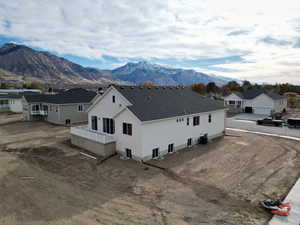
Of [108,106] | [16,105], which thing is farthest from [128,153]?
[16,105]

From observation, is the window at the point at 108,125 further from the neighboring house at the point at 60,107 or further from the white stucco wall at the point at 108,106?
the neighboring house at the point at 60,107

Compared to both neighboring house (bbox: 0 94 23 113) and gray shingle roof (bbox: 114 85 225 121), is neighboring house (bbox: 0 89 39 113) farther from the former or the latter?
gray shingle roof (bbox: 114 85 225 121)

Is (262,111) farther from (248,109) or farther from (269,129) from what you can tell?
(269,129)

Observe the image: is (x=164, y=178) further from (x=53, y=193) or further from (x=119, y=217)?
(x=53, y=193)

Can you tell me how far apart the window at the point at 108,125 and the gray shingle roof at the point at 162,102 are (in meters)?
2.84

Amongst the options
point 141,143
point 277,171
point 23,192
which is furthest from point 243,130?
point 23,192

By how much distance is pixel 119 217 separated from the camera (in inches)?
332

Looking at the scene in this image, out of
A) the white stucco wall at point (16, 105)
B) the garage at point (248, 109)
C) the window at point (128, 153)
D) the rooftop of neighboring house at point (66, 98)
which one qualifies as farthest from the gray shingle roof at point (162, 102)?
the white stucco wall at point (16, 105)

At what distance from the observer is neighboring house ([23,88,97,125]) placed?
30.5 meters

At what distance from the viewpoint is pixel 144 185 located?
11453 mm

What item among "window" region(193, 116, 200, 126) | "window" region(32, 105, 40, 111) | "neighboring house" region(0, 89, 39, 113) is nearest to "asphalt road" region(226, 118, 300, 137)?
"window" region(193, 116, 200, 126)

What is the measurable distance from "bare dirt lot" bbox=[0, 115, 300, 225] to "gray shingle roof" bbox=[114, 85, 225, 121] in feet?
11.7

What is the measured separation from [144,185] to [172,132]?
252 inches

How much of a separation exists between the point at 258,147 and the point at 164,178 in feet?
36.9
